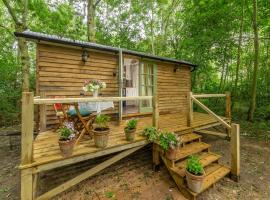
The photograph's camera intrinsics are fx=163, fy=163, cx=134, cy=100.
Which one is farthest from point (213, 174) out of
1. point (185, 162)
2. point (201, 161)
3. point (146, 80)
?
point (146, 80)

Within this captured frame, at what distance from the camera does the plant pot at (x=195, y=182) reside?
8.54 ft

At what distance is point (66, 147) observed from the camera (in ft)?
7.89

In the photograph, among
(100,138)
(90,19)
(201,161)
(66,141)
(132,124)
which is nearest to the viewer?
(66,141)

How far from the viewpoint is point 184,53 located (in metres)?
9.86

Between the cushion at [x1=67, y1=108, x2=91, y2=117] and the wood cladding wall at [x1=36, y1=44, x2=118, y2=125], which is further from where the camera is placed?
the wood cladding wall at [x1=36, y1=44, x2=118, y2=125]

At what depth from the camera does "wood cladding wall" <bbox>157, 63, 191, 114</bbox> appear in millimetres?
6207

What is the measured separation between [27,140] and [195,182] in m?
2.54

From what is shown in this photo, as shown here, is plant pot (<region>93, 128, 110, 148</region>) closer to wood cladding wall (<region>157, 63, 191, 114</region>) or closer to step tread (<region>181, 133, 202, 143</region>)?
step tread (<region>181, 133, 202, 143</region>)

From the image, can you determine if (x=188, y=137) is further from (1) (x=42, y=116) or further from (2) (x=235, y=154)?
(1) (x=42, y=116)

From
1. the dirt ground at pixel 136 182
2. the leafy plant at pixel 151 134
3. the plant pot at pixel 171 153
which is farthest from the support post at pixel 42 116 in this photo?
the plant pot at pixel 171 153

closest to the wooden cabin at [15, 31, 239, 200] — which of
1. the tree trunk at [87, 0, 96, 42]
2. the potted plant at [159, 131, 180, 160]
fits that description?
the potted plant at [159, 131, 180, 160]

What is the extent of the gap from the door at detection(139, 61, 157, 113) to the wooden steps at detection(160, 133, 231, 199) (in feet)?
7.35

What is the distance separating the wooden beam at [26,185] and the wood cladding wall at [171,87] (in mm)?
4673

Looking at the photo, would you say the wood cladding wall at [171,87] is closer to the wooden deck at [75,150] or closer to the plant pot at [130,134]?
the wooden deck at [75,150]
